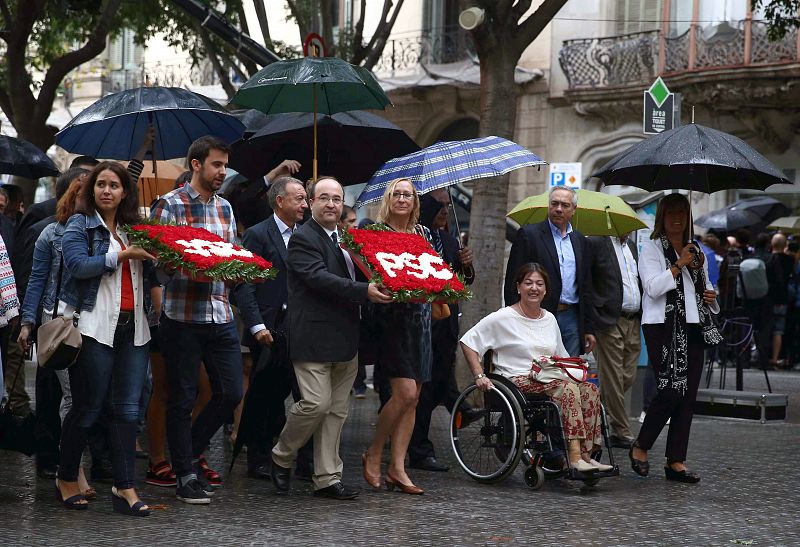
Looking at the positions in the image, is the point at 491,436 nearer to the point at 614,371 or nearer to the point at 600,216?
the point at 614,371

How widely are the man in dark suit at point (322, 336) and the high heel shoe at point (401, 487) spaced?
0.38 metres

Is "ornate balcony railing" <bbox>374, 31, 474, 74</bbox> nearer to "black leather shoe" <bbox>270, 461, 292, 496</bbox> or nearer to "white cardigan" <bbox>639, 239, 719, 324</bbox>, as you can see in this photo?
"white cardigan" <bbox>639, 239, 719, 324</bbox>

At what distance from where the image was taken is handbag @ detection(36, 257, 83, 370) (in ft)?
23.6

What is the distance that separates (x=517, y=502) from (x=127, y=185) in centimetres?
299

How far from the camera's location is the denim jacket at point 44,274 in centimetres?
757

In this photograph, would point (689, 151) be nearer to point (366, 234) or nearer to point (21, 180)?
point (366, 234)

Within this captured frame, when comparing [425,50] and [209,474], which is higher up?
[425,50]

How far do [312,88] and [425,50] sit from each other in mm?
18271

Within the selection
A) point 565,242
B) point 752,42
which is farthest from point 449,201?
point 752,42

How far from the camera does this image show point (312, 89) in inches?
414

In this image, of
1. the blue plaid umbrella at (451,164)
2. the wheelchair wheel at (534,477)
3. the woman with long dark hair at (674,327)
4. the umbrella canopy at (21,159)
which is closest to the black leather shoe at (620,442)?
the woman with long dark hair at (674,327)

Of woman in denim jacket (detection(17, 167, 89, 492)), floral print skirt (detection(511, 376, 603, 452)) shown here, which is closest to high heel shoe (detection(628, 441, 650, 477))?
floral print skirt (detection(511, 376, 603, 452))

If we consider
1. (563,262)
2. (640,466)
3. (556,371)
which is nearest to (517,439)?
(556,371)

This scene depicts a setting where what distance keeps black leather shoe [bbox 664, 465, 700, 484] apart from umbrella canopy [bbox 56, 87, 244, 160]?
3963mm
